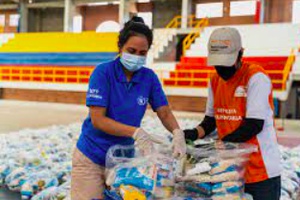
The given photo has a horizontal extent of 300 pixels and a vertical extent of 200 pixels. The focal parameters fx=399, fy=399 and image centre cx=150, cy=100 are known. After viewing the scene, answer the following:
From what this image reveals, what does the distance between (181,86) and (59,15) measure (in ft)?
39.3

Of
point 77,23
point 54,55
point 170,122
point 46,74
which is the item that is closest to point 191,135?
point 170,122

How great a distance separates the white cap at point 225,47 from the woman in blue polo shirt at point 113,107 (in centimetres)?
29

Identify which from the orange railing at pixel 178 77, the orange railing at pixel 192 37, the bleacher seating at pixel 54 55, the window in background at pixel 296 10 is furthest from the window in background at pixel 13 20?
the window in background at pixel 296 10

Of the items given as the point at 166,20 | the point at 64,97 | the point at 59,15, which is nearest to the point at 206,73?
the point at 64,97

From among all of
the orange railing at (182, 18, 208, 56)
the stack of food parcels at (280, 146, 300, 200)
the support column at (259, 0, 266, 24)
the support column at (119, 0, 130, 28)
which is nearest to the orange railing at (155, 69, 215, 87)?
the orange railing at (182, 18, 208, 56)

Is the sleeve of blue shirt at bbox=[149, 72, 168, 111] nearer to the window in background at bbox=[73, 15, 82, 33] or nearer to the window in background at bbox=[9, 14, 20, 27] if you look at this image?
the window in background at bbox=[73, 15, 82, 33]

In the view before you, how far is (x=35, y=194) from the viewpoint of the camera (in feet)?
10.2

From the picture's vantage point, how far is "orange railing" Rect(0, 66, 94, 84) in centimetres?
1442

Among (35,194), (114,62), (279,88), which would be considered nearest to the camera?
(114,62)

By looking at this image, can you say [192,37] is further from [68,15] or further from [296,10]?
[68,15]

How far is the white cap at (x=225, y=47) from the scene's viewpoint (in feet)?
5.53

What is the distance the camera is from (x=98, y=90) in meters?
1.66

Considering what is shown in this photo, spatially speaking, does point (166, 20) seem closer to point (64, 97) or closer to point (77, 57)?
point (77, 57)

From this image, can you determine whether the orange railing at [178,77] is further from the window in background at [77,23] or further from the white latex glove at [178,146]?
the white latex glove at [178,146]
